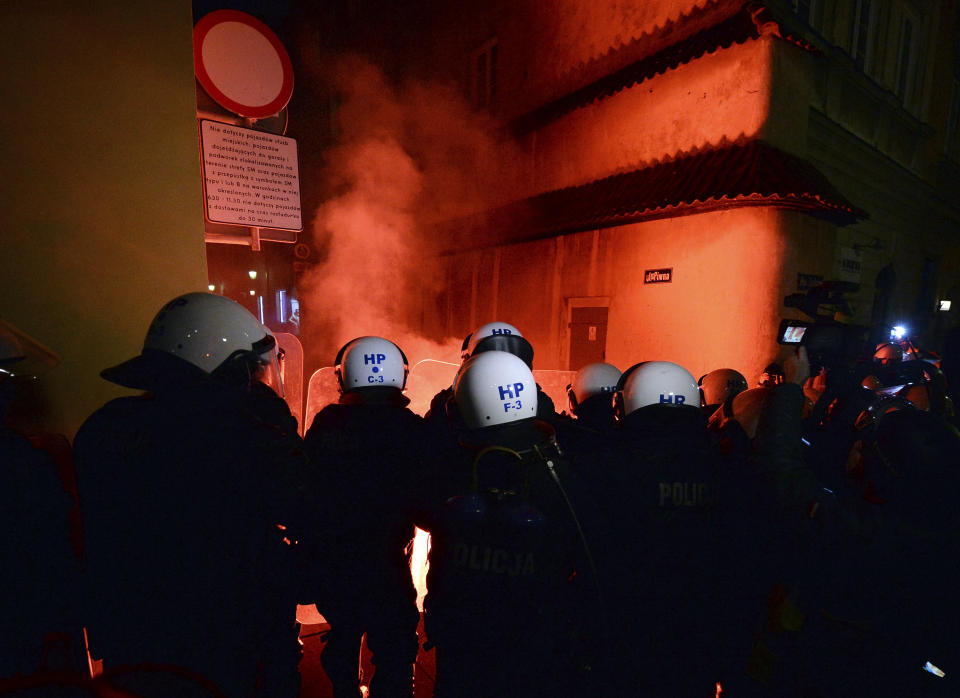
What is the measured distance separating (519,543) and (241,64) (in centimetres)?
412

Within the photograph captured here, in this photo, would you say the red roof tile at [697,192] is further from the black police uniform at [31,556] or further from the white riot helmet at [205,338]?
the black police uniform at [31,556]

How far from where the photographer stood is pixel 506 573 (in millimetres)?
1866

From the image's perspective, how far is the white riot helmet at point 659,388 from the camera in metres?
2.64

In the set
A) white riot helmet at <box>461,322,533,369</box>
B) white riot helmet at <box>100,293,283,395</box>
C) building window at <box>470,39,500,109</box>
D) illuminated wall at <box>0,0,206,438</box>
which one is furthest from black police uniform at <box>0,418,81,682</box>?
building window at <box>470,39,500,109</box>

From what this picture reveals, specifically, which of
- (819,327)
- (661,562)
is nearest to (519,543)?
(661,562)

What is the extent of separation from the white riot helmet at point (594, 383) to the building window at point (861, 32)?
948cm

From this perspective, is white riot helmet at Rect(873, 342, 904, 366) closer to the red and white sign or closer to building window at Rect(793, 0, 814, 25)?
building window at Rect(793, 0, 814, 25)

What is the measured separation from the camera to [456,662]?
1980 millimetres

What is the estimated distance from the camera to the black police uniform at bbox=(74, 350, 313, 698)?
1787mm

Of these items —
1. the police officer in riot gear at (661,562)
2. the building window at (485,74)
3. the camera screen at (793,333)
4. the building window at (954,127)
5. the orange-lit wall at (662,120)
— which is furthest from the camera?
the building window at (954,127)

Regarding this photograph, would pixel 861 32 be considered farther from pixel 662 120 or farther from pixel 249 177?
pixel 249 177

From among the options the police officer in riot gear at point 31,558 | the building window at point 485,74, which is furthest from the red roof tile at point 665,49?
the police officer in riot gear at point 31,558

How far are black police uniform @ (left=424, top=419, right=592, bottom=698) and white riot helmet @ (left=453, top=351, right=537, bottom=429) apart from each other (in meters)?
0.19

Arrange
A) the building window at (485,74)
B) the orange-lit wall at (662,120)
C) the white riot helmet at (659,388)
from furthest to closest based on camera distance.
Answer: the building window at (485,74), the orange-lit wall at (662,120), the white riot helmet at (659,388)
